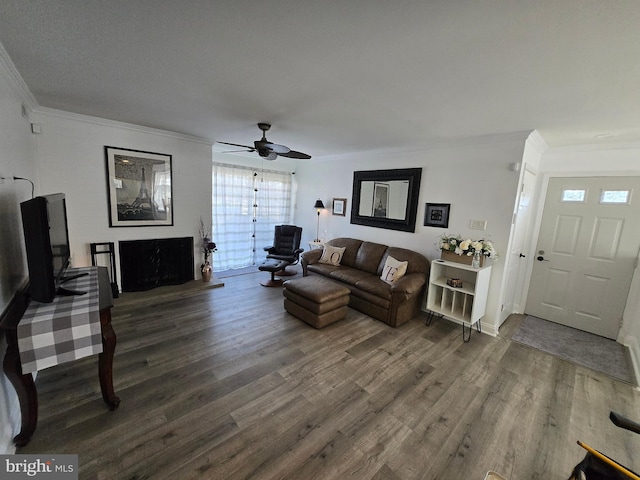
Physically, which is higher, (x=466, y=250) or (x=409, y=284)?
(x=466, y=250)

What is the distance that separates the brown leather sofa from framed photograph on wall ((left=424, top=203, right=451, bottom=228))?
0.53m

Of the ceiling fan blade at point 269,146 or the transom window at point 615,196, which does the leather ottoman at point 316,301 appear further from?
the transom window at point 615,196

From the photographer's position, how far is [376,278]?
12.9 feet

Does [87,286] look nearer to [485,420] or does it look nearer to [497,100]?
[485,420]

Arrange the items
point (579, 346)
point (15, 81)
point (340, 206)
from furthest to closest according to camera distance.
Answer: point (340, 206), point (579, 346), point (15, 81)

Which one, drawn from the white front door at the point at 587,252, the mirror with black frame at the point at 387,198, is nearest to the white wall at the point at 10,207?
the mirror with black frame at the point at 387,198

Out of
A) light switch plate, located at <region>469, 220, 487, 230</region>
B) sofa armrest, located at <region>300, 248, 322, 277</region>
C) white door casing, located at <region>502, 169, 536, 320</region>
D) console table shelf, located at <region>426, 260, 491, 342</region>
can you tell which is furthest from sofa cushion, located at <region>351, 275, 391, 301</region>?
white door casing, located at <region>502, 169, 536, 320</region>

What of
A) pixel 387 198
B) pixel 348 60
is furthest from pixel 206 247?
pixel 348 60

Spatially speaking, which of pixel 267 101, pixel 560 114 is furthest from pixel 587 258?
pixel 267 101

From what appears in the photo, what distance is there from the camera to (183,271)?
14.4 feet

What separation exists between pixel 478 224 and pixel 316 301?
2.37m

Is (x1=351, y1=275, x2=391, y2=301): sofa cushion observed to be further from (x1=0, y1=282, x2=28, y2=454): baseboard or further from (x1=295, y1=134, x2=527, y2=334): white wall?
(x1=0, y1=282, x2=28, y2=454): baseboard

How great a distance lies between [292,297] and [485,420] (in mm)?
2305

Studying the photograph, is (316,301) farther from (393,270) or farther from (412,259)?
(412,259)
